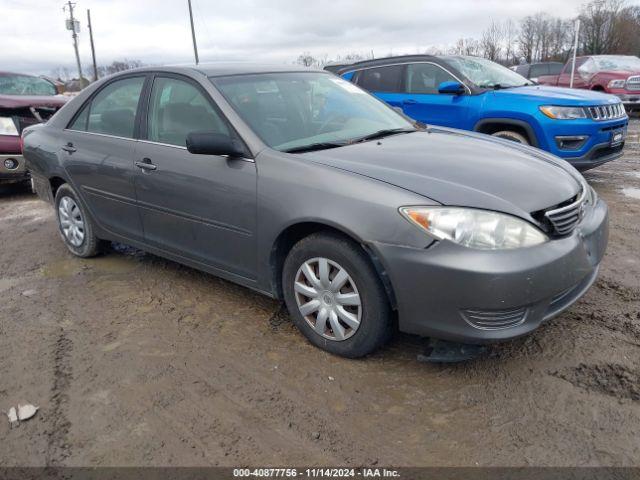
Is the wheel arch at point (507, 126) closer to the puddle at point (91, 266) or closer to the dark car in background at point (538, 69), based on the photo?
the puddle at point (91, 266)

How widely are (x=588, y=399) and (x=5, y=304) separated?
3.85m

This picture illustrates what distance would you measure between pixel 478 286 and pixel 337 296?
2.53 ft

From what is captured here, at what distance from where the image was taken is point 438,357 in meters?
2.73

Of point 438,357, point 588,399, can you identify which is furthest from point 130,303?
point 588,399

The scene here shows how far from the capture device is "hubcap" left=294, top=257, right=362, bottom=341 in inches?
111

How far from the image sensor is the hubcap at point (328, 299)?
2832 millimetres

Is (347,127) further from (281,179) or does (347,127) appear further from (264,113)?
(281,179)

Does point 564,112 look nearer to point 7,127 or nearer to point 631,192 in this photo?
point 631,192

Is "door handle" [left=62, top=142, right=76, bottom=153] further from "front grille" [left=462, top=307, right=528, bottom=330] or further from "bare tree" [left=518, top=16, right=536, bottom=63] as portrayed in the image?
"bare tree" [left=518, top=16, right=536, bottom=63]

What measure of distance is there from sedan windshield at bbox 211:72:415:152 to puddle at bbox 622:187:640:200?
3554 mm

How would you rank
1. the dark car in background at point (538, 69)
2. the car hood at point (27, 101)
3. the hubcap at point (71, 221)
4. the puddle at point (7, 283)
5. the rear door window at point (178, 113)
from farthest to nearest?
the dark car in background at point (538, 69) < the car hood at point (27, 101) < the hubcap at point (71, 221) < the puddle at point (7, 283) < the rear door window at point (178, 113)

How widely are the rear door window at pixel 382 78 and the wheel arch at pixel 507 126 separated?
4.61ft

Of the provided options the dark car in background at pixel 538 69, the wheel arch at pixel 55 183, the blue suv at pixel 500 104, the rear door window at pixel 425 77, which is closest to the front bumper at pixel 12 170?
the wheel arch at pixel 55 183

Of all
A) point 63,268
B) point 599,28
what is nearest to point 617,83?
point 63,268
